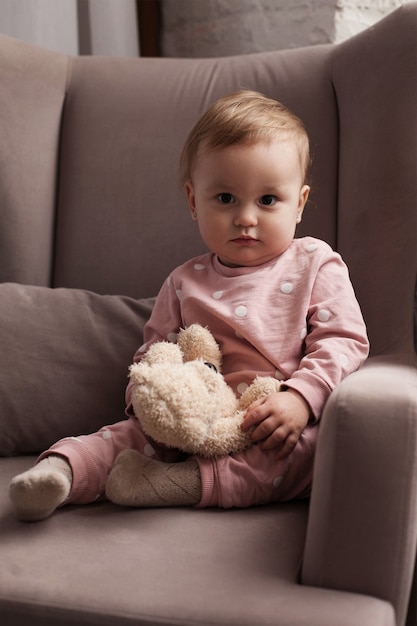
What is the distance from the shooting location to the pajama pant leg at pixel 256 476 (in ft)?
3.38

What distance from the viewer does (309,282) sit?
1175 millimetres

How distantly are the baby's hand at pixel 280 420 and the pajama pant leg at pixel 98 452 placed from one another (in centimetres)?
18

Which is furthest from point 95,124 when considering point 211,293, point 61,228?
point 211,293

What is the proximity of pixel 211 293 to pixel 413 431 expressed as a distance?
0.50 metres

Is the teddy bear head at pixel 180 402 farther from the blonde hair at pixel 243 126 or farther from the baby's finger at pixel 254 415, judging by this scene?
the blonde hair at pixel 243 126

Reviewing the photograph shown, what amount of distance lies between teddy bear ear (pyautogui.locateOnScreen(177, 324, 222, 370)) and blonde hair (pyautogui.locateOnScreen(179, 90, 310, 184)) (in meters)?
0.28

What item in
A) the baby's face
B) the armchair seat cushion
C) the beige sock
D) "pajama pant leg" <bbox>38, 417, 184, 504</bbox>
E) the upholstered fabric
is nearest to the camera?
the armchair seat cushion

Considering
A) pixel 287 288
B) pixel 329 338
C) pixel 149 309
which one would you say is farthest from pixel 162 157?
pixel 329 338

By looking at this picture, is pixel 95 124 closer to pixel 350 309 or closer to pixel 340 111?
pixel 340 111

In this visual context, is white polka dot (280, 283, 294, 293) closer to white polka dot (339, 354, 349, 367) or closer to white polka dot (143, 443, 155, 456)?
white polka dot (339, 354, 349, 367)

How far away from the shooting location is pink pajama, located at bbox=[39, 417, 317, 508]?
1.03 m

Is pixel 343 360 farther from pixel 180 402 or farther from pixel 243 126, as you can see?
pixel 243 126

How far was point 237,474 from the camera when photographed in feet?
3.40

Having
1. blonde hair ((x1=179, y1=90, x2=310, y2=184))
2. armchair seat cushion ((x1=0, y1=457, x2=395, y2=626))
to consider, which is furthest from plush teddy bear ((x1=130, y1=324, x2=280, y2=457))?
blonde hair ((x1=179, y1=90, x2=310, y2=184))
